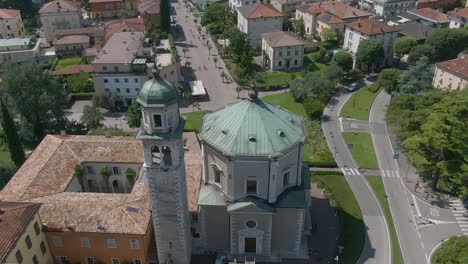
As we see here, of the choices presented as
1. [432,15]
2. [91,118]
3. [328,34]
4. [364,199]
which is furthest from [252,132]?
[432,15]

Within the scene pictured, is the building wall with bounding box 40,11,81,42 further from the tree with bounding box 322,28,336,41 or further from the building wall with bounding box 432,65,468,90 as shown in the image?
the building wall with bounding box 432,65,468,90

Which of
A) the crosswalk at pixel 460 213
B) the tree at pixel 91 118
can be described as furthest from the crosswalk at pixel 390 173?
the tree at pixel 91 118

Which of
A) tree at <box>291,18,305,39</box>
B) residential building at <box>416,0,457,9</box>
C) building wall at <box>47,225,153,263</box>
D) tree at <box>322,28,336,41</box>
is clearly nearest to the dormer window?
building wall at <box>47,225,153,263</box>

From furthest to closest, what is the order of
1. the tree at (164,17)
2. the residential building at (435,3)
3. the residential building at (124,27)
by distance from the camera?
the residential building at (435,3) → the tree at (164,17) → the residential building at (124,27)

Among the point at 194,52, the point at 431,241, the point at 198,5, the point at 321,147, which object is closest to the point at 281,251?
the point at 431,241

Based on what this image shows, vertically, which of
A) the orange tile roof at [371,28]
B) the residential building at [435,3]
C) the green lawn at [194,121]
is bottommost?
the green lawn at [194,121]

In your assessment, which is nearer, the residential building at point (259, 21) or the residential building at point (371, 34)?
the residential building at point (371, 34)

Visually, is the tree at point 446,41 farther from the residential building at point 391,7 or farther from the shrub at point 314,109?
the shrub at point 314,109
